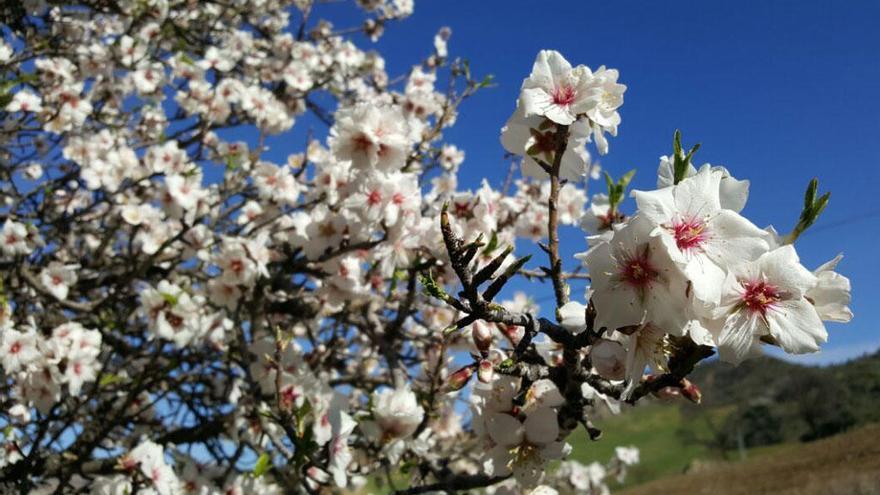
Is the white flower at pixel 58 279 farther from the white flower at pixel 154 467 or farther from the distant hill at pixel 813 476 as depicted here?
the distant hill at pixel 813 476

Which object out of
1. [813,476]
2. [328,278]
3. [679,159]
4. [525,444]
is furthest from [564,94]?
[813,476]

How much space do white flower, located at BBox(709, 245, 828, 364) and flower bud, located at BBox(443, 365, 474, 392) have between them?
1.74ft

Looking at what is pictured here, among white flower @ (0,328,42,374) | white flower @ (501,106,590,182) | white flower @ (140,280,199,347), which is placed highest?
white flower @ (140,280,199,347)

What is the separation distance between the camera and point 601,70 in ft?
4.96

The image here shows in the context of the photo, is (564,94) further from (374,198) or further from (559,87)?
(374,198)

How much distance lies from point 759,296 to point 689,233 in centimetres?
16

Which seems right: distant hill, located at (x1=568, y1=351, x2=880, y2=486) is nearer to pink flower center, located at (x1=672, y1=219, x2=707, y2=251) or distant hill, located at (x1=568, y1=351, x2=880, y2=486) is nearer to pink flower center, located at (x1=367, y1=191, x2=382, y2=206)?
pink flower center, located at (x1=367, y1=191, x2=382, y2=206)

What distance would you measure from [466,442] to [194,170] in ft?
8.70

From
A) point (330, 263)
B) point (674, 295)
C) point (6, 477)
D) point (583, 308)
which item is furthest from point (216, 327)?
point (674, 295)

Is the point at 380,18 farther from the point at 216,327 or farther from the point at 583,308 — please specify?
the point at 583,308

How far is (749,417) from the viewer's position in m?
51.2

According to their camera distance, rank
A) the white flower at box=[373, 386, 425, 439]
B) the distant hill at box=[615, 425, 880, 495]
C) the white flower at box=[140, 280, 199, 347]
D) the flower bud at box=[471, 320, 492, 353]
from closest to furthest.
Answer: the flower bud at box=[471, 320, 492, 353]
the white flower at box=[373, 386, 425, 439]
the white flower at box=[140, 280, 199, 347]
the distant hill at box=[615, 425, 880, 495]

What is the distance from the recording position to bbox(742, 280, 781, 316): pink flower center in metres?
1.03

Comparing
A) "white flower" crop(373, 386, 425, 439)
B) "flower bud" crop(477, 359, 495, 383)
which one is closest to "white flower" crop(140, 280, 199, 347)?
"white flower" crop(373, 386, 425, 439)
